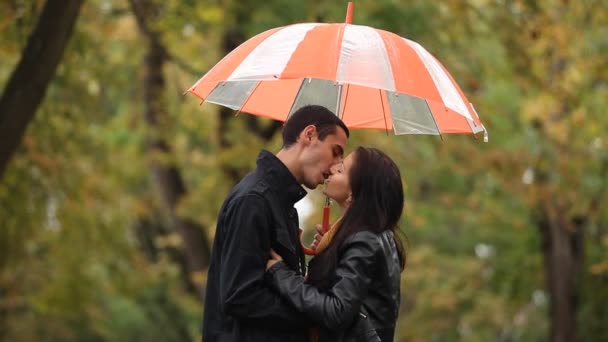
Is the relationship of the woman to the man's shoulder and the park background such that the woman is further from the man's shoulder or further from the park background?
the park background

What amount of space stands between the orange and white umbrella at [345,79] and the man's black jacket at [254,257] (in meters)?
0.60

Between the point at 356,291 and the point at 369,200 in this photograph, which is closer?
the point at 356,291

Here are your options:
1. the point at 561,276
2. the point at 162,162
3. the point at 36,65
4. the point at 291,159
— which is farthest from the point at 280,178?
the point at 561,276

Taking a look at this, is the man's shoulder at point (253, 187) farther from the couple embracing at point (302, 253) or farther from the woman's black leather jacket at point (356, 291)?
the woman's black leather jacket at point (356, 291)

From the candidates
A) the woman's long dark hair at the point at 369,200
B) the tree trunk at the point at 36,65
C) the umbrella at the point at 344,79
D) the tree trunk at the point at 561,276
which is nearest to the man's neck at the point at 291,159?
the woman's long dark hair at the point at 369,200

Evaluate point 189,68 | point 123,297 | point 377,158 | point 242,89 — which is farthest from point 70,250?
point 377,158

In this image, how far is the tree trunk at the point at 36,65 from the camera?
8977mm

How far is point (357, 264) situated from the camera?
5.18m

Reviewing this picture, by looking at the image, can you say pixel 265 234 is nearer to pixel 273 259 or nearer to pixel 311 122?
pixel 273 259

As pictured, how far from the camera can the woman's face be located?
541 cm

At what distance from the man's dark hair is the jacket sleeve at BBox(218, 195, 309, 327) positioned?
36 cm

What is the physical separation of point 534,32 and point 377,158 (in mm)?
7759

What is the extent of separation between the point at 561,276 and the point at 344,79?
47.5ft

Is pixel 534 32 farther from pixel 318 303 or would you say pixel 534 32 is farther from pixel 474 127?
pixel 318 303
